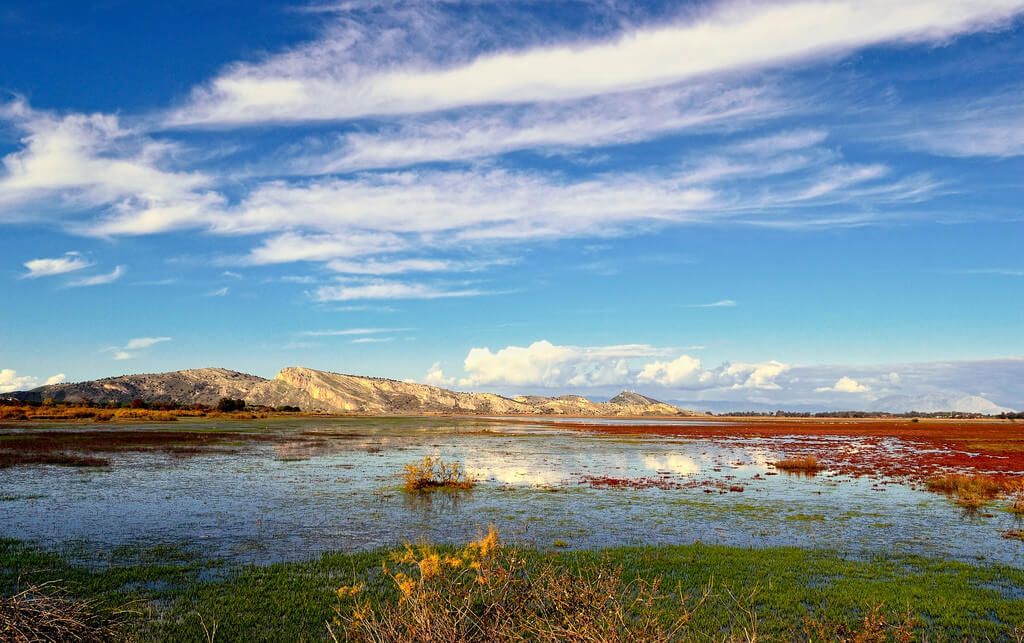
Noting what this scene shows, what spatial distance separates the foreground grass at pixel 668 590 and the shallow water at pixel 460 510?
1.58 metres

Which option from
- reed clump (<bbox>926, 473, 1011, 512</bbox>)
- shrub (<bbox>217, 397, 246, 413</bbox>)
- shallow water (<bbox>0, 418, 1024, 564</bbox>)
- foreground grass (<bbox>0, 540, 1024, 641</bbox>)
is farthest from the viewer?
shrub (<bbox>217, 397, 246, 413</bbox>)

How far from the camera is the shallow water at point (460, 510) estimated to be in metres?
18.9

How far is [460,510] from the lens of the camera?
24344mm

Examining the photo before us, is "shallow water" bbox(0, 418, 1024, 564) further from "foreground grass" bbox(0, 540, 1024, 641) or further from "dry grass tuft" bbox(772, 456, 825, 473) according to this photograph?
"dry grass tuft" bbox(772, 456, 825, 473)

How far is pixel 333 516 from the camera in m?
22.5

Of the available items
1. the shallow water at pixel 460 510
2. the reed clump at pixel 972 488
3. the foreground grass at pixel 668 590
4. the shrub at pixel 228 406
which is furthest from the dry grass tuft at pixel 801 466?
the shrub at pixel 228 406

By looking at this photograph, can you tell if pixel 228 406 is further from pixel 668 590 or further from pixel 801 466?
pixel 668 590

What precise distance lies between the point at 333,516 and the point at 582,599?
17.3m

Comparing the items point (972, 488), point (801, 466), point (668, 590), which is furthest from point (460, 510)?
point (801, 466)

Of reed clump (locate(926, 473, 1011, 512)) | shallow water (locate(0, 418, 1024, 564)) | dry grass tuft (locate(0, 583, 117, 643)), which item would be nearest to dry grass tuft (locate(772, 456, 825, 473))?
shallow water (locate(0, 418, 1024, 564))

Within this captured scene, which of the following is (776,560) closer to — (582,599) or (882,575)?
(882,575)

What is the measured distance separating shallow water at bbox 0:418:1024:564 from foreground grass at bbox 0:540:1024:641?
5.18 ft

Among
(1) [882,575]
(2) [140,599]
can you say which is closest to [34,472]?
(2) [140,599]

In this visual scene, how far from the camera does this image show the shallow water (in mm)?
18938
